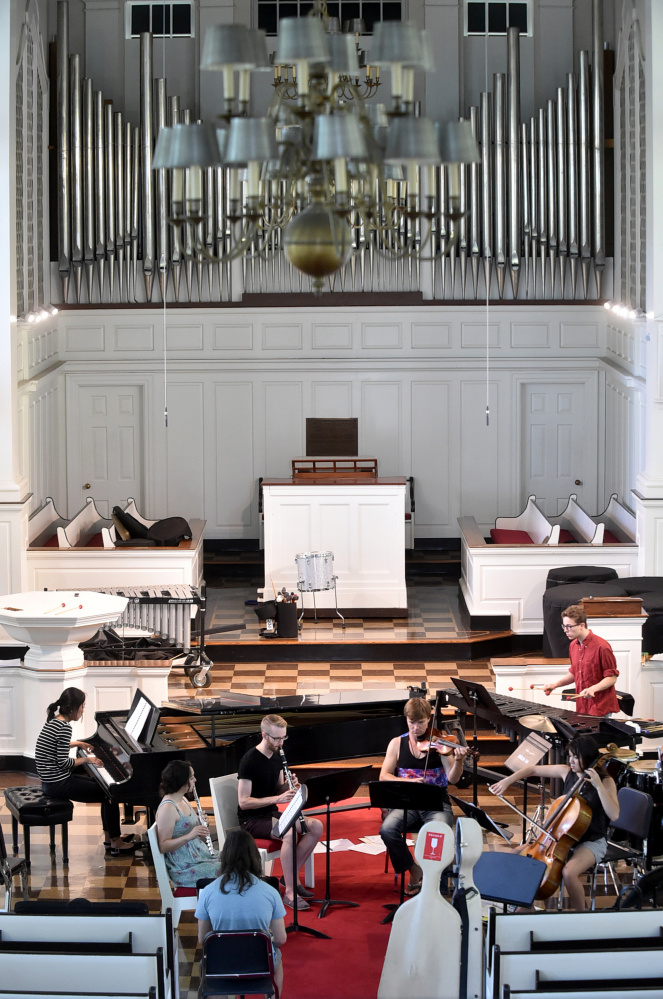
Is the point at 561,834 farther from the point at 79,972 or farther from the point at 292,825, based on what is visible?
the point at 79,972

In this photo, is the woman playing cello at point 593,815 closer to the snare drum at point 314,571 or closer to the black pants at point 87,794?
the black pants at point 87,794

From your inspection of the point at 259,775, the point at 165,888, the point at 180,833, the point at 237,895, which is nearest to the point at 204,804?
the point at 259,775

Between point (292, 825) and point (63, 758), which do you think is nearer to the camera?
point (292, 825)

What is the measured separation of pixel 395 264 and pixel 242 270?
164 cm

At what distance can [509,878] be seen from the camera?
6027 mm

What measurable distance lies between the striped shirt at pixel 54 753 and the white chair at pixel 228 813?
984 mm

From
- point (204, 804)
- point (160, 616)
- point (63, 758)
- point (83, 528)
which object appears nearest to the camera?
point (63, 758)

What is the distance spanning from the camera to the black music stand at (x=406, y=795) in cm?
653

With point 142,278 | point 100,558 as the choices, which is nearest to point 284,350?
point 142,278

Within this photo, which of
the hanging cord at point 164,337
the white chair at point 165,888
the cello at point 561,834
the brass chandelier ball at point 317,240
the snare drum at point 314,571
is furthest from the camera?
the hanging cord at point 164,337

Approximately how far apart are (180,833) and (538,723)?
2.27m

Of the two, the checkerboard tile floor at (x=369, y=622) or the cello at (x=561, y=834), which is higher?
the cello at (x=561, y=834)

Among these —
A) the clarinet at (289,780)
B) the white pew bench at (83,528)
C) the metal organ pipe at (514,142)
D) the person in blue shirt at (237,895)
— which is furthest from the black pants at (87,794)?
the metal organ pipe at (514,142)

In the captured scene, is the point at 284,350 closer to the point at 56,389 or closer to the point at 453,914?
the point at 56,389
